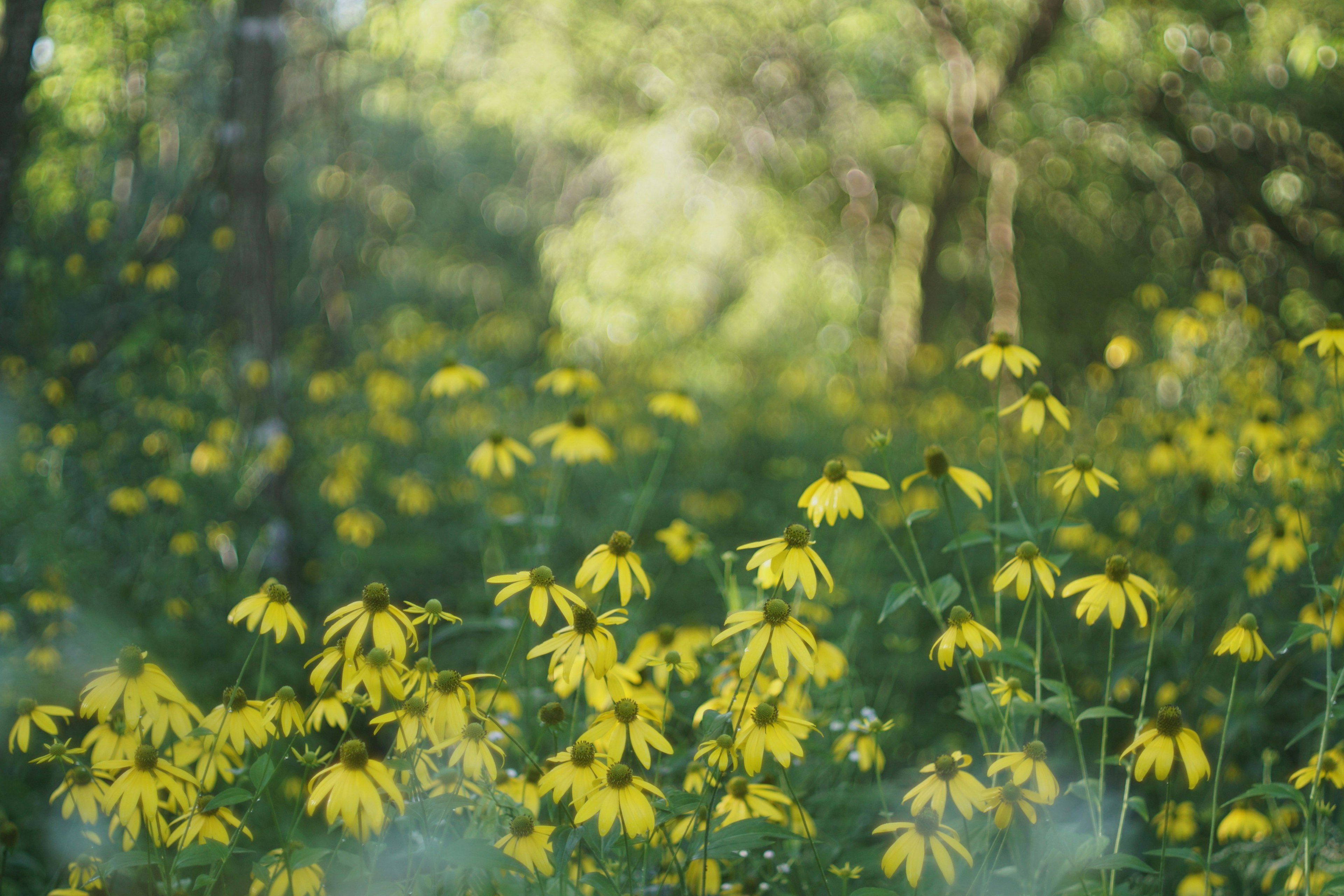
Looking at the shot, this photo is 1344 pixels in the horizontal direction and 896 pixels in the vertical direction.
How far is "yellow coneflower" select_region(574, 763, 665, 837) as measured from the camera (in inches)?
49.6

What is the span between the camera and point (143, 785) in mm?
1354

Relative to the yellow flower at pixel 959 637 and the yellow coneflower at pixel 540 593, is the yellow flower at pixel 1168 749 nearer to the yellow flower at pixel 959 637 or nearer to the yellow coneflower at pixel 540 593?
the yellow flower at pixel 959 637

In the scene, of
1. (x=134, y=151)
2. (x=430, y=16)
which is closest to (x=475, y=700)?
(x=134, y=151)

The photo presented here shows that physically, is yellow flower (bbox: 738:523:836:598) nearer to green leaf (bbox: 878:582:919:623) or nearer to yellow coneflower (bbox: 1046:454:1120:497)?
green leaf (bbox: 878:582:919:623)

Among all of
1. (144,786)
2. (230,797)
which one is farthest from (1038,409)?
(144,786)

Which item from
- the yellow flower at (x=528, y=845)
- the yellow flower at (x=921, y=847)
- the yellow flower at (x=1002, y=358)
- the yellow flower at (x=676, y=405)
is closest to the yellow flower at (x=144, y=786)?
the yellow flower at (x=528, y=845)

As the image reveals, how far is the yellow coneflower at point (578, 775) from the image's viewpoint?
4.33 ft

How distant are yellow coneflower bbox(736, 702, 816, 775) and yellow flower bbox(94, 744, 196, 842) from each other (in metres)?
0.80

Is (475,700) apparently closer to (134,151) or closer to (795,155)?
(134,151)

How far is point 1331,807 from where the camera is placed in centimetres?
169

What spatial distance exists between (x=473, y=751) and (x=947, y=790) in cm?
76

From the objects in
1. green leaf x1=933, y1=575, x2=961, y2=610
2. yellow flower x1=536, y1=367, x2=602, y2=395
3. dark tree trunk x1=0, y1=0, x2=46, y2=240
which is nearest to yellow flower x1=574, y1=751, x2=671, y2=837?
green leaf x1=933, y1=575, x2=961, y2=610

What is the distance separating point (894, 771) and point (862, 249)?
18.3ft

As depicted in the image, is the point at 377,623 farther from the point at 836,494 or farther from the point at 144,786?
the point at 836,494
